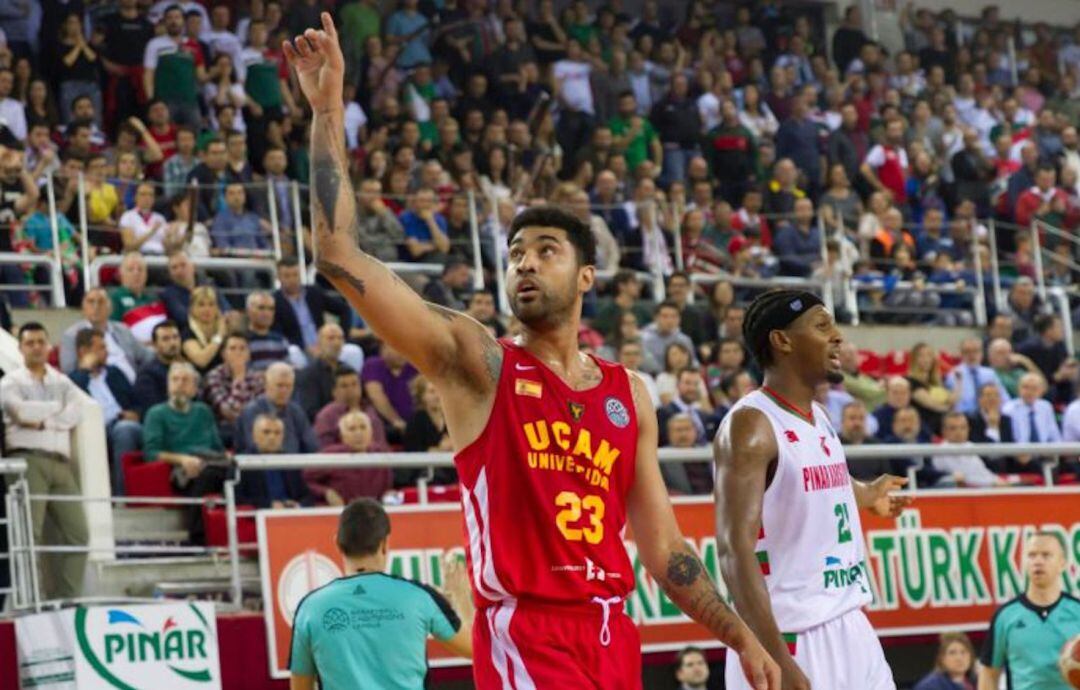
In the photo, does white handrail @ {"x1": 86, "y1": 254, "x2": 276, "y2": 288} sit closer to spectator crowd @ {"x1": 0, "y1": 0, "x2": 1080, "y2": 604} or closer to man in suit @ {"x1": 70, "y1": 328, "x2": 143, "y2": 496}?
spectator crowd @ {"x1": 0, "y1": 0, "x2": 1080, "y2": 604}

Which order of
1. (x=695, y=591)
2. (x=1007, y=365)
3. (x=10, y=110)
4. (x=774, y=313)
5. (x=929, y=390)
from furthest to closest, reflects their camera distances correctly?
(x=1007, y=365)
(x=929, y=390)
(x=10, y=110)
(x=774, y=313)
(x=695, y=591)

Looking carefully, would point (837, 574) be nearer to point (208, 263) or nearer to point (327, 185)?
point (327, 185)

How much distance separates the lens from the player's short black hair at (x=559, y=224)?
235 inches

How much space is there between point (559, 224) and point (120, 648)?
606 centimetres

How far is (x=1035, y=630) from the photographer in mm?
11062

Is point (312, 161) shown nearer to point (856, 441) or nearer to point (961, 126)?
point (856, 441)

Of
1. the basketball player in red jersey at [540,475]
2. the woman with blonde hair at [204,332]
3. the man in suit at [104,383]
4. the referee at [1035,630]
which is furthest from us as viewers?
the woman with blonde hair at [204,332]

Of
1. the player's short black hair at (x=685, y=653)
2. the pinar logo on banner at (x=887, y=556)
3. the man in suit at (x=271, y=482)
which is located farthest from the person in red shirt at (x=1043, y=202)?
the man in suit at (x=271, y=482)

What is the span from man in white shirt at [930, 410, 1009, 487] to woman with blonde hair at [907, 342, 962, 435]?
892 millimetres

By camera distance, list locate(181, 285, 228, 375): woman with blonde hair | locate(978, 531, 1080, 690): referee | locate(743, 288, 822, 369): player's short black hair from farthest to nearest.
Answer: locate(181, 285, 228, 375): woman with blonde hair → locate(978, 531, 1080, 690): referee → locate(743, 288, 822, 369): player's short black hair

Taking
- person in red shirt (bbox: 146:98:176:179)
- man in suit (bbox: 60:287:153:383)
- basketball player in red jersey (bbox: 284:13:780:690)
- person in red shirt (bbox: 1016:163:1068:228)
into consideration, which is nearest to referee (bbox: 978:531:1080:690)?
basketball player in red jersey (bbox: 284:13:780:690)

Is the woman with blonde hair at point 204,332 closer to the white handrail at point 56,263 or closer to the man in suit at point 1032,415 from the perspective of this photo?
the white handrail at point 56,263

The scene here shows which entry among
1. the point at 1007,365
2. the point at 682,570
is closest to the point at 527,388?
the point at 682,570

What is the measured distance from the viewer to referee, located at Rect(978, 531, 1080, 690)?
11008mm
